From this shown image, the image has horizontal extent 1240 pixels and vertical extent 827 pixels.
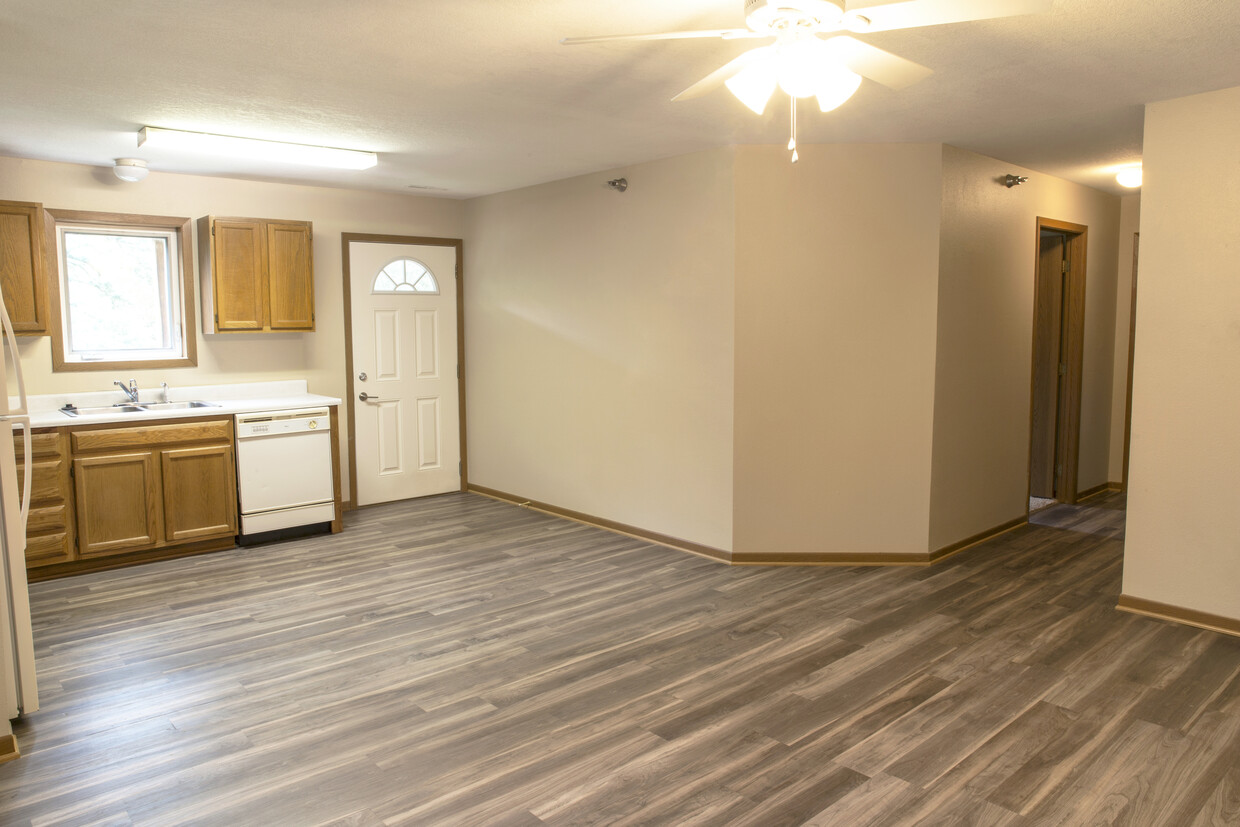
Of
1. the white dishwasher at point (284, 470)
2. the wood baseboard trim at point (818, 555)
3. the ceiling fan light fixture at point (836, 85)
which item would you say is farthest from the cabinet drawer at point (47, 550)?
the ceiling fan light fixture at point (836, 85)

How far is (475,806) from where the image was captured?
7.72ft

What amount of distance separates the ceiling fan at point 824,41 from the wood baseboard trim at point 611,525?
2.96m

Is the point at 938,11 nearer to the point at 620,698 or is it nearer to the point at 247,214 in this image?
the point at 620,698

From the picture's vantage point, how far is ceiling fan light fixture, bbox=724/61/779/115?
227 centimetres

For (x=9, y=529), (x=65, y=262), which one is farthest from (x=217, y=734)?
(x=65, y=262)

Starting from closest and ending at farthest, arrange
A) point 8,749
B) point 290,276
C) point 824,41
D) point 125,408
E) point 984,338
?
point 824,41
point 8,749
point 984,338
point 125,408
point 290,276

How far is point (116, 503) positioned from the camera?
4.66 m

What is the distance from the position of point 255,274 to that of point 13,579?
9.93ft

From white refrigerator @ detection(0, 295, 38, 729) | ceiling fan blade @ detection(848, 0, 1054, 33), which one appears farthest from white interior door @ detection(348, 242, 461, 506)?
ceiling fan blade @ detection(848, 0, 1054, 33)

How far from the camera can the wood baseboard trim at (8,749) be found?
261 cm

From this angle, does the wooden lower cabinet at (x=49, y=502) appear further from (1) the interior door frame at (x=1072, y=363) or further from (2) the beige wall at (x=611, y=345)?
(1) the interior door frame at (x=1072, y=363)

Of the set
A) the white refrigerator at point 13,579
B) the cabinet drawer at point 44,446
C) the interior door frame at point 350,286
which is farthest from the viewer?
the interior door frame at point 350,286

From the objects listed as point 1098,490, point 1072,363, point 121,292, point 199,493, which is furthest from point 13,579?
point 1098,490

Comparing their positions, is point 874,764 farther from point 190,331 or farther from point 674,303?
point 190,331
